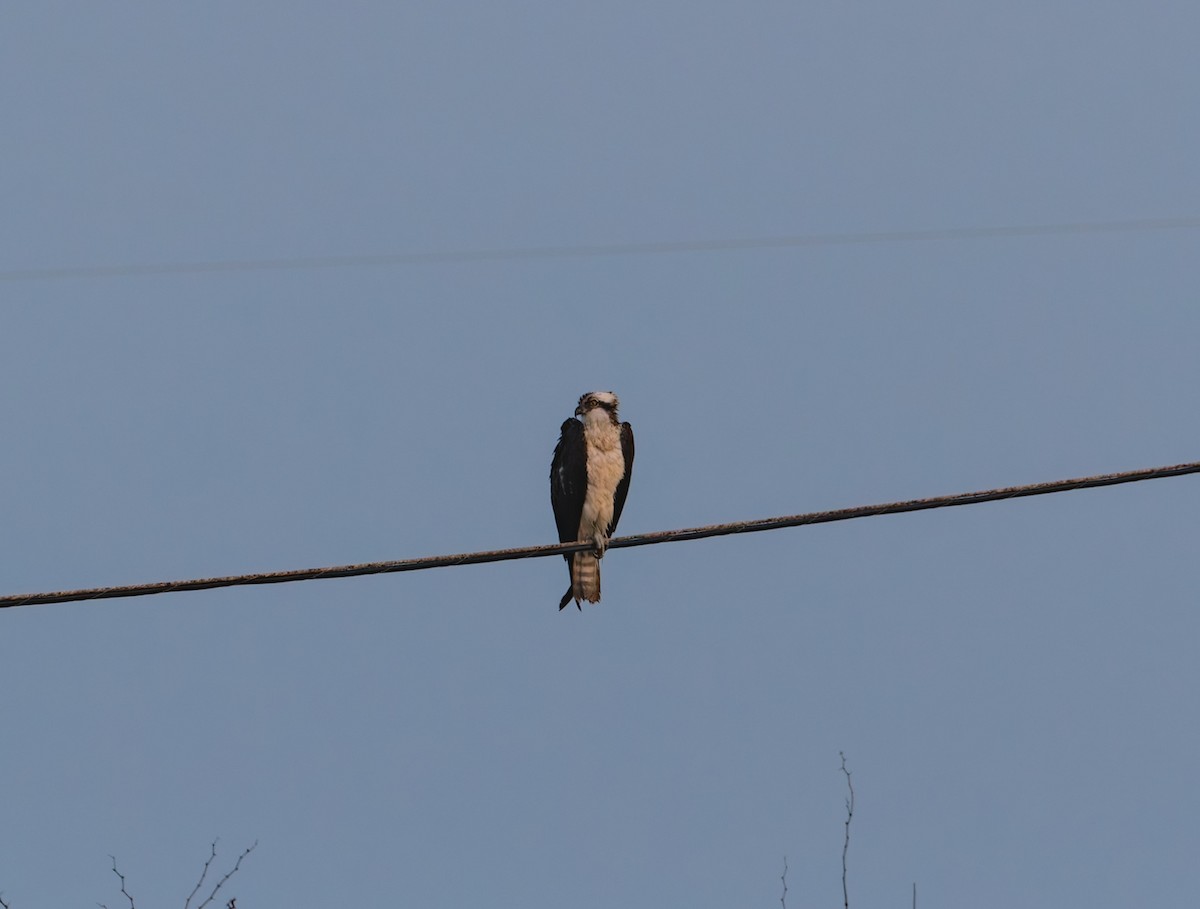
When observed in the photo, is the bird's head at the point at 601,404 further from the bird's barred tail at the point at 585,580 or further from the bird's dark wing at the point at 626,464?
the bird's barred tail at the point at 585,580

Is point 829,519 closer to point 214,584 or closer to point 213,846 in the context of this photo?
point 214,584

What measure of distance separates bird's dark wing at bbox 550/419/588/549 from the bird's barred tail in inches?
24.7

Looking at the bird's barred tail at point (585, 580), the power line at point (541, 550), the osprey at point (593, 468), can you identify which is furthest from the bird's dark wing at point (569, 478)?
the power line at point (541, 550)

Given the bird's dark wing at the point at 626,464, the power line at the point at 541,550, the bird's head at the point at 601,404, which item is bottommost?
the power line at the point at 541,550

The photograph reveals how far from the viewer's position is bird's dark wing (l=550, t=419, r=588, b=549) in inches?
400

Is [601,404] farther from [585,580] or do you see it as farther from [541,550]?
[541,550]

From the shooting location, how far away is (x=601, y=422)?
10.2 m

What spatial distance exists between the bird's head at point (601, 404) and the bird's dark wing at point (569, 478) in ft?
0.36

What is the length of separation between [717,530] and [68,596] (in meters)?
2.37

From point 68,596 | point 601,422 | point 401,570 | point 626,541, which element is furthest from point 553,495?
point 68,596

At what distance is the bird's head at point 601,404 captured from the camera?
1020cm

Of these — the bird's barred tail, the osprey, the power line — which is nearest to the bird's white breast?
the osprey

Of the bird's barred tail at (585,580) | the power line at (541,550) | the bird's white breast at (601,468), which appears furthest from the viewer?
the bird's white breast at (601,468)

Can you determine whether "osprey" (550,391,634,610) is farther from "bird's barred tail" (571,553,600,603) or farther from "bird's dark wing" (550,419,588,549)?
"bird's barred tail" (571,553,600,603)
